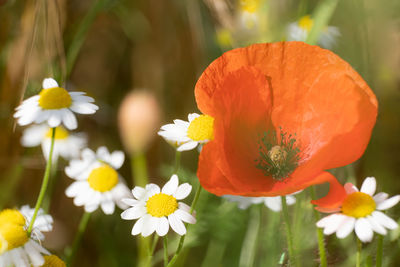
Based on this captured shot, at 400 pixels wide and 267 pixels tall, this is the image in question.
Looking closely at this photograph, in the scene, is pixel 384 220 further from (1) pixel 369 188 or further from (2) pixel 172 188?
(2) pixel 172 188

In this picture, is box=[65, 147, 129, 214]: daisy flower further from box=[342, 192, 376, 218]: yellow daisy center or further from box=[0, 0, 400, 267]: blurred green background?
box=[342, 192, 376, 218]: yellow daisy center

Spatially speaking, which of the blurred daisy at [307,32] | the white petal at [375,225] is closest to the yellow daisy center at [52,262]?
the white petal at [375,225]

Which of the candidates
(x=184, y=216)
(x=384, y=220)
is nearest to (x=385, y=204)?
(x=384, y=220)

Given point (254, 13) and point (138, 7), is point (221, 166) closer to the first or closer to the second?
point (254, 13)

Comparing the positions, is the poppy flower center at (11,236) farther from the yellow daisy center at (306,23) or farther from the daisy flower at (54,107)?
the yellow daisy center at (306,23)

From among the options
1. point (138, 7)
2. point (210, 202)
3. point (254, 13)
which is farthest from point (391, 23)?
point (138, 7)

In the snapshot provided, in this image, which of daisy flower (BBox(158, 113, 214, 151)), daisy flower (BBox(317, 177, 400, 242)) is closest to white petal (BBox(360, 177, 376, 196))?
daisy flower (BBox(317, 177, 400, 242))
